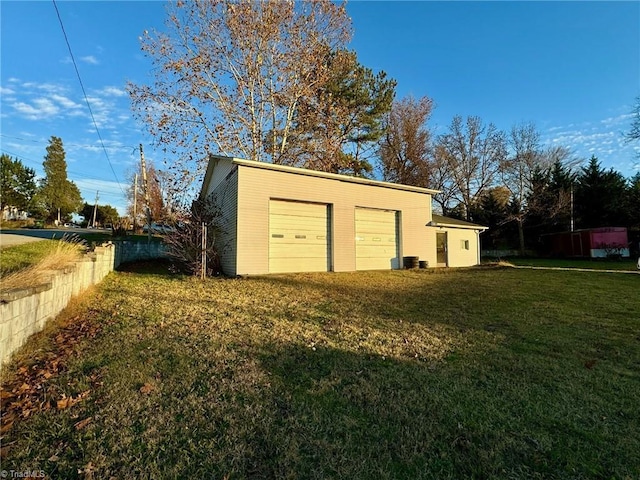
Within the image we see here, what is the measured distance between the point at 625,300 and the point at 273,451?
29.1ft

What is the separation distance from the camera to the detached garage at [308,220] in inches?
423

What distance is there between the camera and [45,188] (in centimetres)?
4128

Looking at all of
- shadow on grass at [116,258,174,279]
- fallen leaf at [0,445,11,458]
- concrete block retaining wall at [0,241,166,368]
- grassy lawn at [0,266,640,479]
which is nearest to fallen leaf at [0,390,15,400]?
grassy lawn at [0,266,640,479]

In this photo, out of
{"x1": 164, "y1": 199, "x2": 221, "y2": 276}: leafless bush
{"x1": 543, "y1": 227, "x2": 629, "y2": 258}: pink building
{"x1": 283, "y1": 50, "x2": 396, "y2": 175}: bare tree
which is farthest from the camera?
{"x1": 543, "y1": 227, "x2": 629, "y2": 258}: pink building

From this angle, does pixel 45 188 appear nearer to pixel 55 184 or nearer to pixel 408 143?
pixel 55 184

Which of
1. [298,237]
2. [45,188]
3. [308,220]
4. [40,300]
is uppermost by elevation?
[45,188]

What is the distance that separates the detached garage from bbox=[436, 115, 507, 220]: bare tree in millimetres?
16788

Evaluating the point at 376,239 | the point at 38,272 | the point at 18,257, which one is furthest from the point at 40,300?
the point at 376,239

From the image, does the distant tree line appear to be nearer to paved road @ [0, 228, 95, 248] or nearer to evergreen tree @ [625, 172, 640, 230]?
paved road @ [0, 228, 95, 248]

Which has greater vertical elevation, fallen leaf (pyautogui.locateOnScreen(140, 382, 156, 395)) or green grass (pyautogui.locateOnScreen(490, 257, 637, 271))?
green grass (pyautogui.locateOnScreen(490, 257, 637, 271))

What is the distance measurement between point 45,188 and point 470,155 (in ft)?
159

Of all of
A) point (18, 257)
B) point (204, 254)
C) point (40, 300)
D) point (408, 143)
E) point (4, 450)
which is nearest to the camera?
point (4, 450)

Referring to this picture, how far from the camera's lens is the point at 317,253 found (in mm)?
12203

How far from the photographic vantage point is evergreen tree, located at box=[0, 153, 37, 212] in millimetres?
35562
